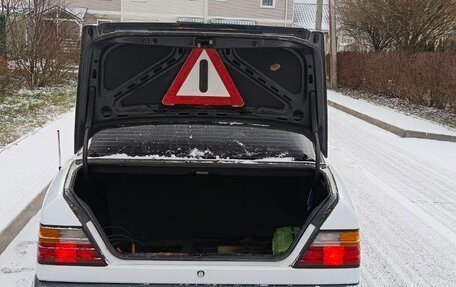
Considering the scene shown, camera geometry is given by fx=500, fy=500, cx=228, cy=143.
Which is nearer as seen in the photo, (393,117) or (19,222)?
(19,222)

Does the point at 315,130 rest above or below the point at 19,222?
above

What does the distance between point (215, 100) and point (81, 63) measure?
0.76 meters

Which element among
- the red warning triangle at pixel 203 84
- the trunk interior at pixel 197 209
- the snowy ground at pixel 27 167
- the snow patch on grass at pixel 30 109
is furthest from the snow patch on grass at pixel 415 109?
the red warning triangle at pixel 203 84

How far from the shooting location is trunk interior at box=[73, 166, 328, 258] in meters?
3.25

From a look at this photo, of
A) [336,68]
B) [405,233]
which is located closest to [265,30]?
[405,233]

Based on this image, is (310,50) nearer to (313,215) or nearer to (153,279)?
(313,215)

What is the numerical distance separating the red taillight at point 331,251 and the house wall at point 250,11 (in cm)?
3229

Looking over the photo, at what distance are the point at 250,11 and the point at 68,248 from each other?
3317 cm

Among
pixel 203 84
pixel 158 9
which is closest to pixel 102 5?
pixel 158 9

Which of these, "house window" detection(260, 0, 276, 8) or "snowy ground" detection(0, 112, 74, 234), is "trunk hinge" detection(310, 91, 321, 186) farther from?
"house window" detection(260, 0, 276, 8)

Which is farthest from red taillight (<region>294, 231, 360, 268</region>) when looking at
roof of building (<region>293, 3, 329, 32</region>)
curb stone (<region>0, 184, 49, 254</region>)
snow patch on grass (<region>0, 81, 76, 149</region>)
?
roof of building (<region>293, 3, 329, 32</region>)

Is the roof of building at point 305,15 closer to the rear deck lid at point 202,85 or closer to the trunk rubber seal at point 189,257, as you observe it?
the rear deck lid at point 202,85

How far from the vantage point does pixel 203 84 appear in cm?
278

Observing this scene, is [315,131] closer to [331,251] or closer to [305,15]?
[331,251]
